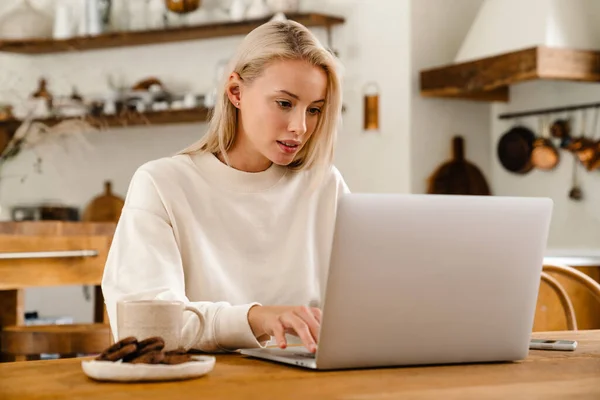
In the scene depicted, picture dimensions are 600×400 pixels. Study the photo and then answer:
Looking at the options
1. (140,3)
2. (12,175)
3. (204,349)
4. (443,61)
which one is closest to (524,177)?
(443,61)

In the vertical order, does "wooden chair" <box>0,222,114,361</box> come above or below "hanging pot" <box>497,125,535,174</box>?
below

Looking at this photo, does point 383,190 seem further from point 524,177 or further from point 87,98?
point 87,98

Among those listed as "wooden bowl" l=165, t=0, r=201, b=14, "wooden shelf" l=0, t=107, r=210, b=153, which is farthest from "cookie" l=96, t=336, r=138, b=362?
"wooden bowl" l=165, t=0, r=201, b=14

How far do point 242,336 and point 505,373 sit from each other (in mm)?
423

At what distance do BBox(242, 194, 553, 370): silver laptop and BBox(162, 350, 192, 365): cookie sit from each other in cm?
15

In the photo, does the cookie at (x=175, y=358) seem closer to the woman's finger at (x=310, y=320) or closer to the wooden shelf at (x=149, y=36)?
the woman's finger at (x=310, y=320)

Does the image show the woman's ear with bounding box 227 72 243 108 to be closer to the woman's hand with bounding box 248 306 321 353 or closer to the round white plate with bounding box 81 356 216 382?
the woman's hand with bounding box 248 306 321 353

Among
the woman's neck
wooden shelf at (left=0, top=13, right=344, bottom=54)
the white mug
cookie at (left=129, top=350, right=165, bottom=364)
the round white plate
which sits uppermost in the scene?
wooden shelf at (left=0, top=13, right=344, bottom=54)

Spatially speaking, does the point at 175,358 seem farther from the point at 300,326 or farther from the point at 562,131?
the point at 562,131

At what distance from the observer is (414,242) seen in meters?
1.13

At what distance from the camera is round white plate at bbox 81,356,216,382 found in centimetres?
103

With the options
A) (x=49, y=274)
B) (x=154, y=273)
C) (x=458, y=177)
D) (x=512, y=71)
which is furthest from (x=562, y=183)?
(x=154, y=273)

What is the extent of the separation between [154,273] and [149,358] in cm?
48

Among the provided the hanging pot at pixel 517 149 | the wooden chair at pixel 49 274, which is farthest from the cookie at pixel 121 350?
the hanging pot at pixel 517 149
